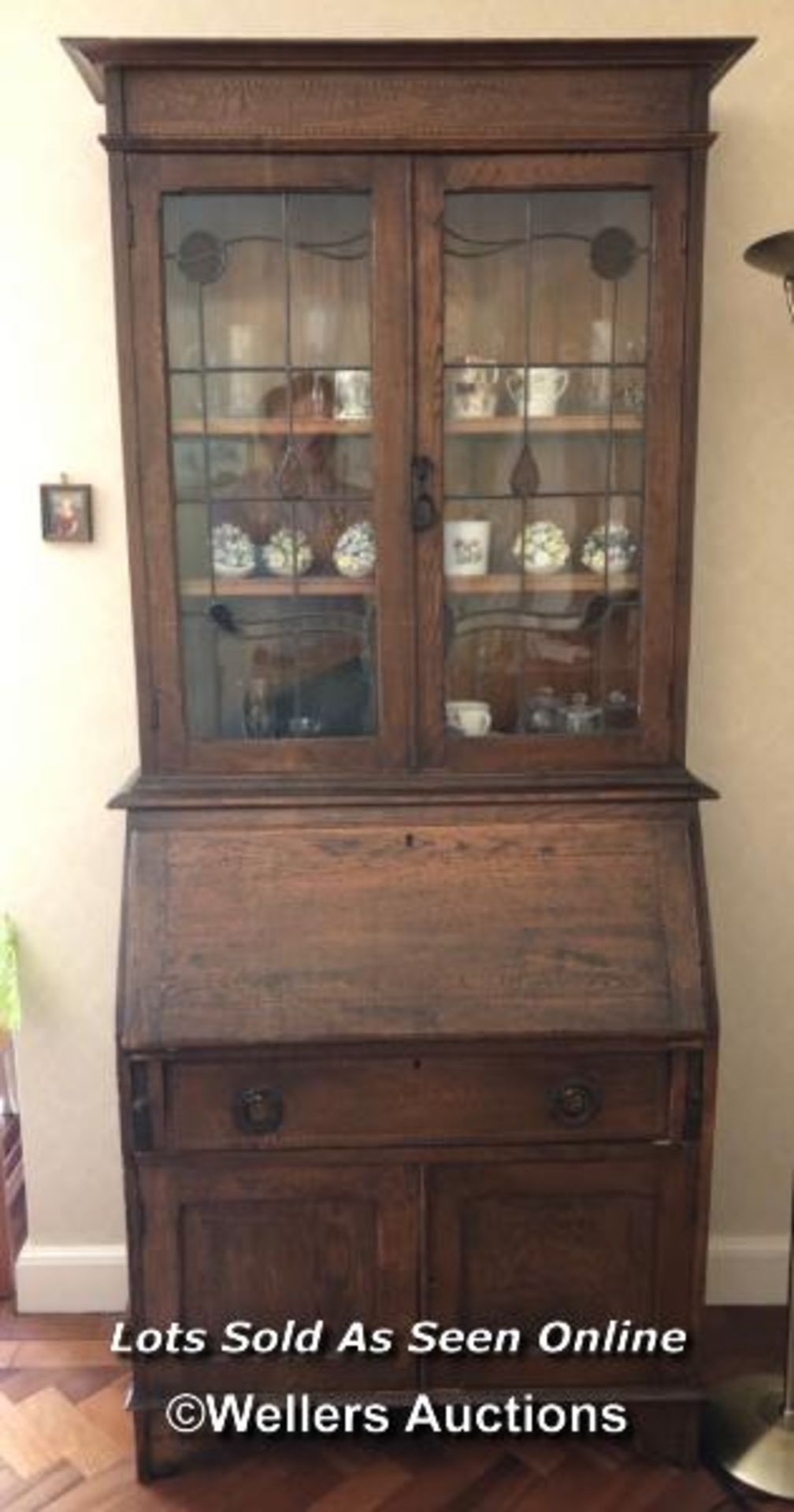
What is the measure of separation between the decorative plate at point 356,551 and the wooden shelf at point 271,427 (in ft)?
0.45

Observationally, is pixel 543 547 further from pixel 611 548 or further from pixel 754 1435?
pixel 754 1435

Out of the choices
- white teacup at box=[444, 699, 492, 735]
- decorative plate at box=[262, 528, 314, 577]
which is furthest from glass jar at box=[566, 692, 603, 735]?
decorative plate at box=[262, 528, 314, 577]

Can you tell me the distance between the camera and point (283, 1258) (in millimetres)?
1727

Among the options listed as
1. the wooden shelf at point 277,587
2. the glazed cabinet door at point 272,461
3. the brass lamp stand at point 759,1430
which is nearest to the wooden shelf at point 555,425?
the glazed cabinet door at point 272,461

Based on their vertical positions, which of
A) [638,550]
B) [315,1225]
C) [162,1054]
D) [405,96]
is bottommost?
[315,1225]

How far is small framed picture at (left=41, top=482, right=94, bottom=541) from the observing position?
1.95 metres

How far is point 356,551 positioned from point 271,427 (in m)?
0.23

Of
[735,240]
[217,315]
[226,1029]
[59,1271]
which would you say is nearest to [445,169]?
[217,315]

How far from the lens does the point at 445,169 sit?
1.59 m

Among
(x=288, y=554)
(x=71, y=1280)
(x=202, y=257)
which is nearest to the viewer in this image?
(x=202, y=257)

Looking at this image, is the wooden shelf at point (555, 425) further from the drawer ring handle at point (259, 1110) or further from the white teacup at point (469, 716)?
the drawer ring handle at point (259, 1110)

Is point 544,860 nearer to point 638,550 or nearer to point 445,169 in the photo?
point 638,550

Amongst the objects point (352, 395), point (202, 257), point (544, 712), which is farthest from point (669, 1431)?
point (202, 257)

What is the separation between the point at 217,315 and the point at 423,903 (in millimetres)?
932
